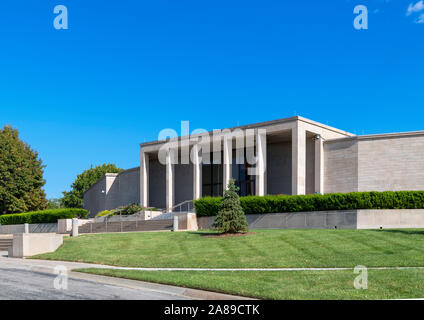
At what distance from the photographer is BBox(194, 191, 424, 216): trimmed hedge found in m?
29.4

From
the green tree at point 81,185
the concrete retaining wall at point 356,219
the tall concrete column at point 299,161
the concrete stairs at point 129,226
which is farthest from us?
the green tree at point 81,185

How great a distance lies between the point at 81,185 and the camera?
87.7 meters

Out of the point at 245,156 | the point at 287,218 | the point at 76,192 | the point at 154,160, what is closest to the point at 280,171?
the point at 245,156

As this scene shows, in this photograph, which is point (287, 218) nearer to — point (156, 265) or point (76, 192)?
point (156, 265)

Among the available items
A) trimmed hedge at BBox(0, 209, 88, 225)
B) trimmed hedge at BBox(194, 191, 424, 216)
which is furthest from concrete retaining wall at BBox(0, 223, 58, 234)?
trimmed hedge at BBox(194, 191, 424, 216)

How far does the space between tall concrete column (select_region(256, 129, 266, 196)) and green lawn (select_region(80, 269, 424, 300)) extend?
23.5 meters

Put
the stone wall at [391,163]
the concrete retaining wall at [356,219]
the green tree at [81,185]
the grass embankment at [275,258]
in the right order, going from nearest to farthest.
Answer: the grass embankment at [275,258] < the concrete retaining wall at [356,219] < the stone wall at [391,163] < the green tree at [81,185]

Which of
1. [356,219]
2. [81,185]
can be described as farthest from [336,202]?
[81,185]

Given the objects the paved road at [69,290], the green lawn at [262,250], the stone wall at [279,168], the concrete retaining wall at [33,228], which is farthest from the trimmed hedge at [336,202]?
the concrete retaining wall at [33,228]

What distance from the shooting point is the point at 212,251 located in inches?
785

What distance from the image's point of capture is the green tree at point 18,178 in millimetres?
56688

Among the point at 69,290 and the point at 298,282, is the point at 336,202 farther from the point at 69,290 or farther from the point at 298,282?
the point at 69,290

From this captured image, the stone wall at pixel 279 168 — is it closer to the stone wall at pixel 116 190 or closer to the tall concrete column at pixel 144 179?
the tall concrete column at pixel 144 179

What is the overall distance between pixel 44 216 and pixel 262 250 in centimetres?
3315
